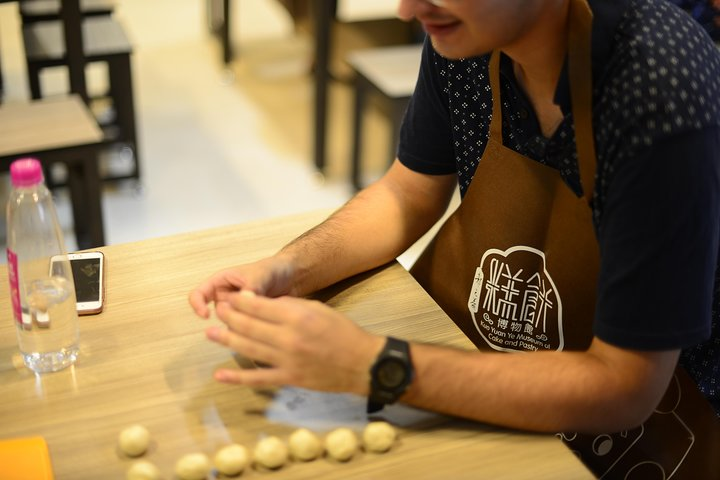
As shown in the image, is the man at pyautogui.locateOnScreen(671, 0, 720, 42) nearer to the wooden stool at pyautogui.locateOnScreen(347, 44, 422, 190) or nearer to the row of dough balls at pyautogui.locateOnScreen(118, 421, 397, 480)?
the wooden stool at pyautogui.locateOnScreen(347, 44, 422, 190)

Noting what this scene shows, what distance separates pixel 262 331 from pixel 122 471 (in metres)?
0.21

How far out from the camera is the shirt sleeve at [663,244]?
3.02ft

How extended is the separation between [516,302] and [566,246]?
0.40 feet

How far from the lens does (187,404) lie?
101cm

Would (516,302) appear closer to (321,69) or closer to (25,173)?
(25,173)

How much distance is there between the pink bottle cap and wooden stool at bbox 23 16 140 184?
1846mm

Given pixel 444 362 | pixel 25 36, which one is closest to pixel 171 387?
pixel 444 362

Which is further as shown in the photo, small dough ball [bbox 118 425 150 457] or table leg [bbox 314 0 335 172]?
table leg [bbox 314 0 335 172]

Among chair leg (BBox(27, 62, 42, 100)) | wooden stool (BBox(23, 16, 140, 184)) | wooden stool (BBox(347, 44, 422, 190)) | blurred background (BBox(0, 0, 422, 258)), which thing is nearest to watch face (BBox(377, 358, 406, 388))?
wooden stool (BBox(347, 44, 422, 190))

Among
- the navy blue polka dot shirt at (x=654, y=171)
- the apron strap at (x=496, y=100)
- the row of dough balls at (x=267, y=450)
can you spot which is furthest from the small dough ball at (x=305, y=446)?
the apron strap at (x=496, y=100)

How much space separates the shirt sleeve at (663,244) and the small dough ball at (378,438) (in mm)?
262

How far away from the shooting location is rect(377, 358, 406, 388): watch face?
0.97 meters

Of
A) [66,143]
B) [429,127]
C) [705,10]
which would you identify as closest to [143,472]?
[429,127]

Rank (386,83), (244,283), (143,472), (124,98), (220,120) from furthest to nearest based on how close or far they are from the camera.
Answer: (220,120) → (124,98) → (386,83) → (244,283) → (143,472)
